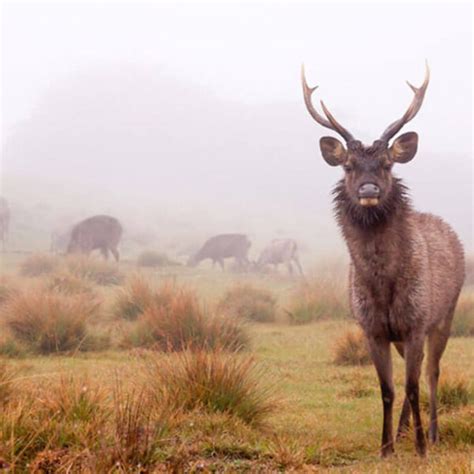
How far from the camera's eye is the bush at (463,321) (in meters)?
15.0

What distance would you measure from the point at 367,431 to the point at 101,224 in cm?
2366

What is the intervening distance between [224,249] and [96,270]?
11.3 m

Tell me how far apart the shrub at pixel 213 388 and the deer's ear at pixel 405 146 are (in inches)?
86.3

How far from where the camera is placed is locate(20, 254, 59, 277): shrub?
25734mm

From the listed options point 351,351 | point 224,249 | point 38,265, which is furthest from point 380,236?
point 224,249

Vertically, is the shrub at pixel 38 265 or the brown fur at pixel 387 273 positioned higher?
the brown fur at pixel 387 273

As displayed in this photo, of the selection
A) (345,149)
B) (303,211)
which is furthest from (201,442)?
(303,211)

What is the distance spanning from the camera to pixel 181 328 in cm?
1234

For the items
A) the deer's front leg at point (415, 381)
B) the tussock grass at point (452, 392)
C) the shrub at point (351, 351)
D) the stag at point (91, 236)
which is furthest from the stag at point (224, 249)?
the deer's front leg at point (415, 381)

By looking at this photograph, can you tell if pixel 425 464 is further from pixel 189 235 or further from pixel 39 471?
pixel 189 235

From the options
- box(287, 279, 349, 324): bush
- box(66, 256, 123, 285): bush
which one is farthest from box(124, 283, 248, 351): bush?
box(66, 256, 123, 285): bush

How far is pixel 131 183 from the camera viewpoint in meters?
110

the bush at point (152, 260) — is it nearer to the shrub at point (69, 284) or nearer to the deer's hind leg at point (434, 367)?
the shrub at point (69, 284)

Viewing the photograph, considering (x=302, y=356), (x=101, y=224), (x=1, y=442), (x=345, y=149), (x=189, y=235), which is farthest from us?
(x=189, y=235)
